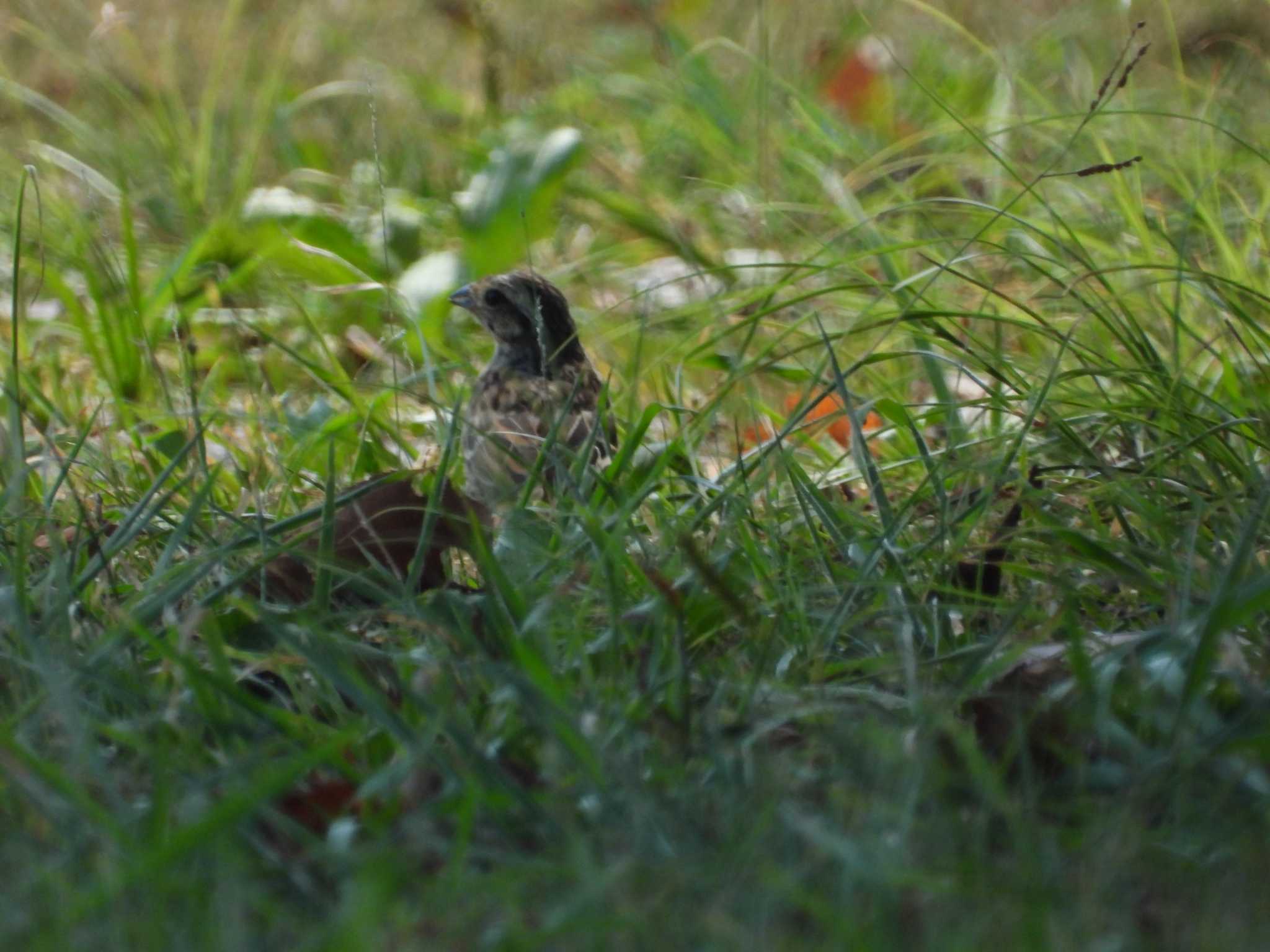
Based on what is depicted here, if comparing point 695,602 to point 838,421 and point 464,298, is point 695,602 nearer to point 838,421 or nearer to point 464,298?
point 838,421

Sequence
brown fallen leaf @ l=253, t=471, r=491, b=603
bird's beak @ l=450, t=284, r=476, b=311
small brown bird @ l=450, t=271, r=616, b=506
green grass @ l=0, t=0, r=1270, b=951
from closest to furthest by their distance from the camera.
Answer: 1. green grass @ l=0, t=0, r=1270, b=951
2. brown fallen leaf @ l=253, t=471, r=491, b=603
3. small brown bird @ l=450, t=271, r=616, b=506
4. bird's beak @ l=450, t=284, r=476, b=311

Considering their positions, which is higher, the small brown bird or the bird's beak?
the bird's beak

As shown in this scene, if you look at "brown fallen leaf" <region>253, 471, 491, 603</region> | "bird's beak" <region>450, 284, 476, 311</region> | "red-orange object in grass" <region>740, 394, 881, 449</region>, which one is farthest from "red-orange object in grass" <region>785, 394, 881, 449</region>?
"brown fallen leaf" <region>253, 471, 491, 603</region>

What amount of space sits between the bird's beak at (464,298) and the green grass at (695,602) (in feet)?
0.58

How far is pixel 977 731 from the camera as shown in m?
2.25

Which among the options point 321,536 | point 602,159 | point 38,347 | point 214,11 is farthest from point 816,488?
point 214,11

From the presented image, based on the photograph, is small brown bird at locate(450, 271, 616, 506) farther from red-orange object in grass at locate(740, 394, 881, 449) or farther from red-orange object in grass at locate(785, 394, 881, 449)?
red-orange object in grass at locate(785, 394, 881, 449)

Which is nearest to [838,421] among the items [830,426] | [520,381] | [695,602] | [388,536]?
[830,426]

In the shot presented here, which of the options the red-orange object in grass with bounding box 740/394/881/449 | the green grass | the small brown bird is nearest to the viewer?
the green grass

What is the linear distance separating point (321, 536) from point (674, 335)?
2.44 metres

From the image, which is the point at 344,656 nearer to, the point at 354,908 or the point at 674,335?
the point at 354,908

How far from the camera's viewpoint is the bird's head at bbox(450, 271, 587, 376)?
166 inches

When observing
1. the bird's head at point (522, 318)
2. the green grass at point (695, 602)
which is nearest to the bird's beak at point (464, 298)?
the bird's head at point (522, 318)

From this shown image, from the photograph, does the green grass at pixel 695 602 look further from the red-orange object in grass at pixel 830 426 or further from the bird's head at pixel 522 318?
the bird's head at pixel 522 318
